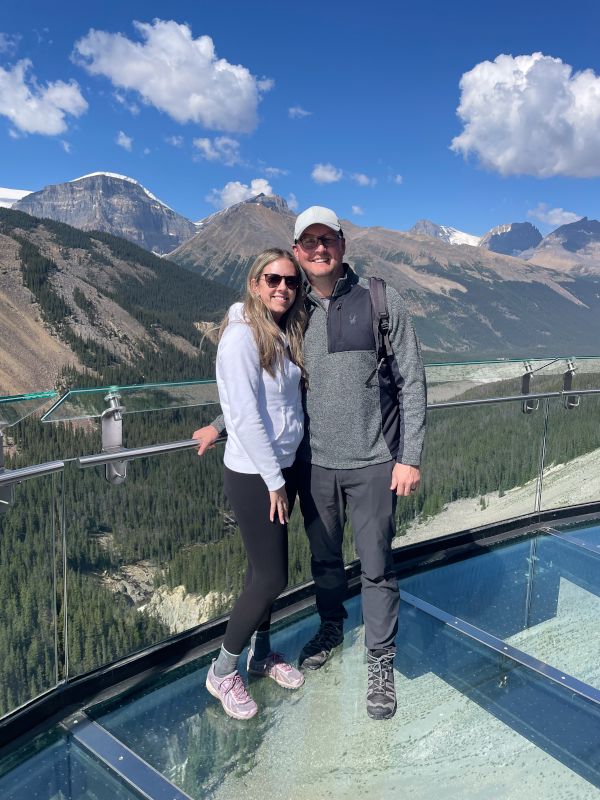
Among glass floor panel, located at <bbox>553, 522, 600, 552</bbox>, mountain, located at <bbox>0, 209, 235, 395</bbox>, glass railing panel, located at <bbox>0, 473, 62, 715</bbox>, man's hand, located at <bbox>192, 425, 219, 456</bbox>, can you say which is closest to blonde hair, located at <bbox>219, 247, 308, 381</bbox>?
man's hand, located at <bbox>192, 425, 219, 456</bbox>

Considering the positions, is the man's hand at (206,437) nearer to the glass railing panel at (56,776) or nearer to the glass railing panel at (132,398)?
the glass railing panel at (132,398)

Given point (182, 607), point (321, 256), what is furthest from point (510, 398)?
point (182, 607)

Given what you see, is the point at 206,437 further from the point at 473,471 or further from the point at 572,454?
the point at 572,454

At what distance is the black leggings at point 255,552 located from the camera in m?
1.96

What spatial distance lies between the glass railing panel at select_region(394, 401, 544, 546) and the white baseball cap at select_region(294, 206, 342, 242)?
56.7 inches

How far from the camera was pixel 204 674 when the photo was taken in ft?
7.31

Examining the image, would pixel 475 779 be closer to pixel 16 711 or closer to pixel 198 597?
pixel 198 597

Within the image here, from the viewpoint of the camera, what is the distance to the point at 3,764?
1795mm

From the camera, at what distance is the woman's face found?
1.98 m

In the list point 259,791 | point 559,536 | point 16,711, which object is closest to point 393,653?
point 259,791

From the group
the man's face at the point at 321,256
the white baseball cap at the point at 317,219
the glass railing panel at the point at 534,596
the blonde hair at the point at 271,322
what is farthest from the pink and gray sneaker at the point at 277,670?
the white baseball cap at the point at 317,219

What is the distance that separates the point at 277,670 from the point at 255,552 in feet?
1.56

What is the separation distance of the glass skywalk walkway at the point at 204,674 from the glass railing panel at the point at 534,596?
0.04ft

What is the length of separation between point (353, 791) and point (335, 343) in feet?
4.27
